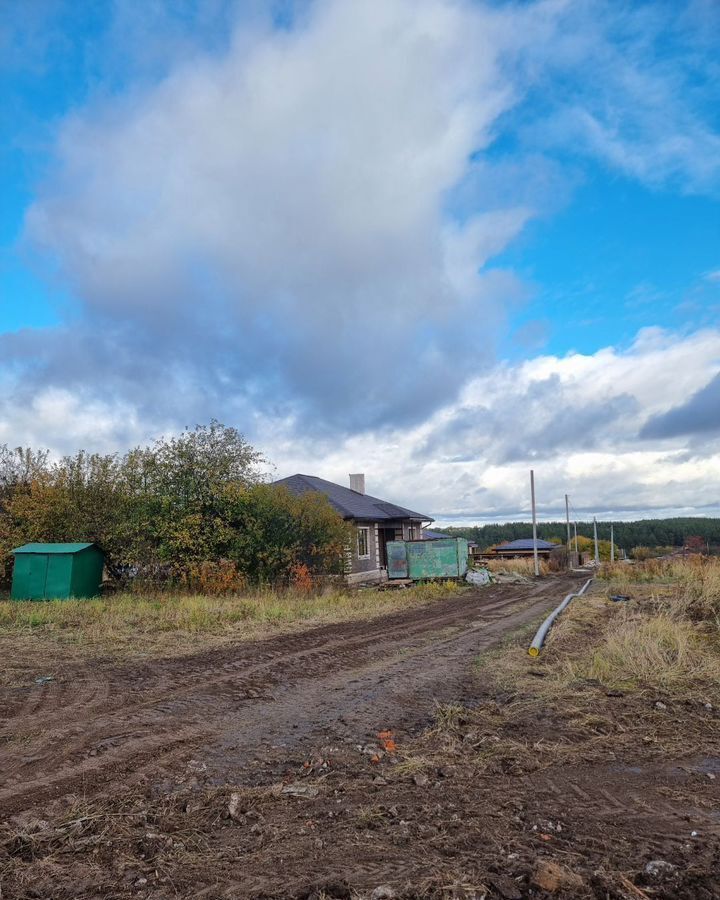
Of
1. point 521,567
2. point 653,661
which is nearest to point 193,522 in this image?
point 653,661

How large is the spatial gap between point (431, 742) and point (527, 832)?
1.66 m

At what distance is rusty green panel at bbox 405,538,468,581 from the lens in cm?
2473

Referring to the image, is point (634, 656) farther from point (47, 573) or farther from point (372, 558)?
point (372, 558)

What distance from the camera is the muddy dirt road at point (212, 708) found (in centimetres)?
415

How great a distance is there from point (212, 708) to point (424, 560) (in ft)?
64.4

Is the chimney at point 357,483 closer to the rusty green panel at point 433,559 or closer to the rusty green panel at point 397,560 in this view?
the rusty green panel at point 397,560

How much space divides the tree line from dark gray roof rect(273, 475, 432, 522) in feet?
20.2

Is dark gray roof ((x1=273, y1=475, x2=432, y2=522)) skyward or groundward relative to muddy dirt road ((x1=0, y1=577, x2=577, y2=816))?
skyward

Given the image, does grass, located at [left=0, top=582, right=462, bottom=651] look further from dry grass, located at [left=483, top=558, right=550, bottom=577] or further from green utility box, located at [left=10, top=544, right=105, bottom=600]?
dry grass, located at [left=483, top=558, right=550, bottom=577]

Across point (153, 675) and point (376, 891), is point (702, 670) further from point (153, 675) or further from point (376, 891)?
point (153, 675)

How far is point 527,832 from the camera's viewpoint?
3.02m

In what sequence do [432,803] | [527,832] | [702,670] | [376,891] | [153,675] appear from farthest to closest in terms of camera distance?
1. [153,675]
2. [702,670]
3. [432,803]
4. [527,832]
5. [376,891]

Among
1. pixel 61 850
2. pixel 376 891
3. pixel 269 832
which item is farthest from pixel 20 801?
pixel 376 891

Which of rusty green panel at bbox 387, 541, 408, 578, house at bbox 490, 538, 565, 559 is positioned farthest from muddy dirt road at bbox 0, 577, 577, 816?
house at bbox 490, 538, 565, 559
